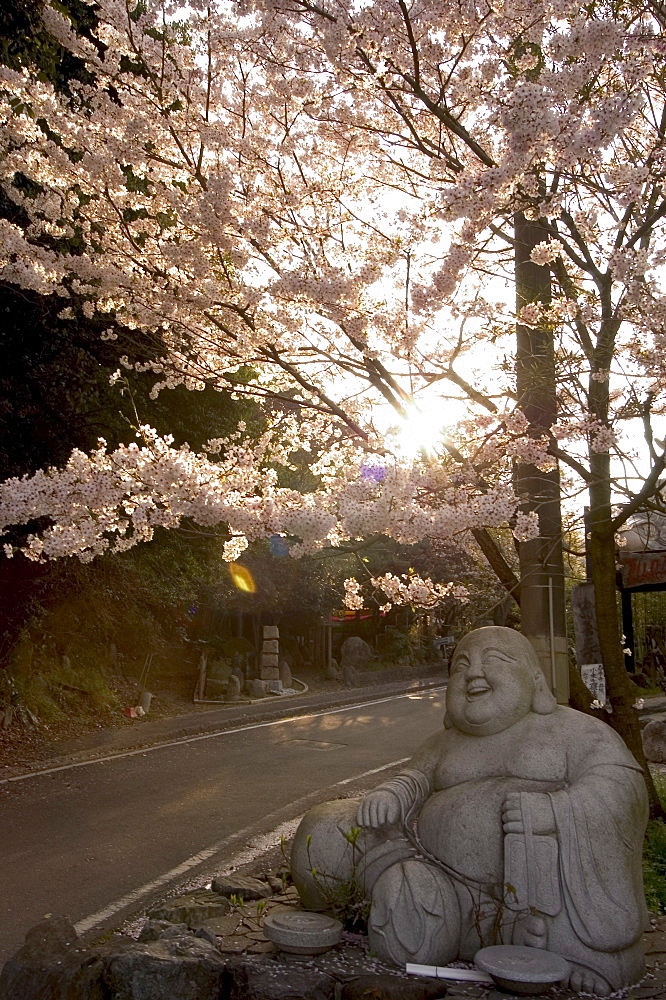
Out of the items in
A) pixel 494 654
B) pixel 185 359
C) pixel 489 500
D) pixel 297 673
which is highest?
pixel 185 359

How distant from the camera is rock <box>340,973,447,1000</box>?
356cm

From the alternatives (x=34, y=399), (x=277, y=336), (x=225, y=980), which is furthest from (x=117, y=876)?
(x=34, y=399)

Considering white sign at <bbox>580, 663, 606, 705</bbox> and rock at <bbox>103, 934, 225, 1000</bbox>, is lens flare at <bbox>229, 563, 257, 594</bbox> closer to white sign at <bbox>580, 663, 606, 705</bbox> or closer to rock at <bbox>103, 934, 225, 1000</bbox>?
white sign at <bbox>580, 663, 606, 705</bbox>

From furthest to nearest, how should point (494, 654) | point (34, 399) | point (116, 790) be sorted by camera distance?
point (34, 399) < point (116, 790) < point (494, 654)

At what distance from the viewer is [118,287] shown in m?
6.82

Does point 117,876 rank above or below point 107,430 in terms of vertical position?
below

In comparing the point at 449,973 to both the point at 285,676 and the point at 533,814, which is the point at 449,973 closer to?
the point at 533,814

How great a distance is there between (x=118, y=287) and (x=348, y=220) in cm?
197

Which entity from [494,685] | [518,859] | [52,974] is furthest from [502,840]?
[52,974]

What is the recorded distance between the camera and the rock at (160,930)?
4.29m

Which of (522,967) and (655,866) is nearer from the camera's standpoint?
(522,967)

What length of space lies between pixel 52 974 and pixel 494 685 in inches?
100

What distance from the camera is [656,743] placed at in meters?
11.1

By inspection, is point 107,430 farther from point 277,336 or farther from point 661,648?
point 661,648
